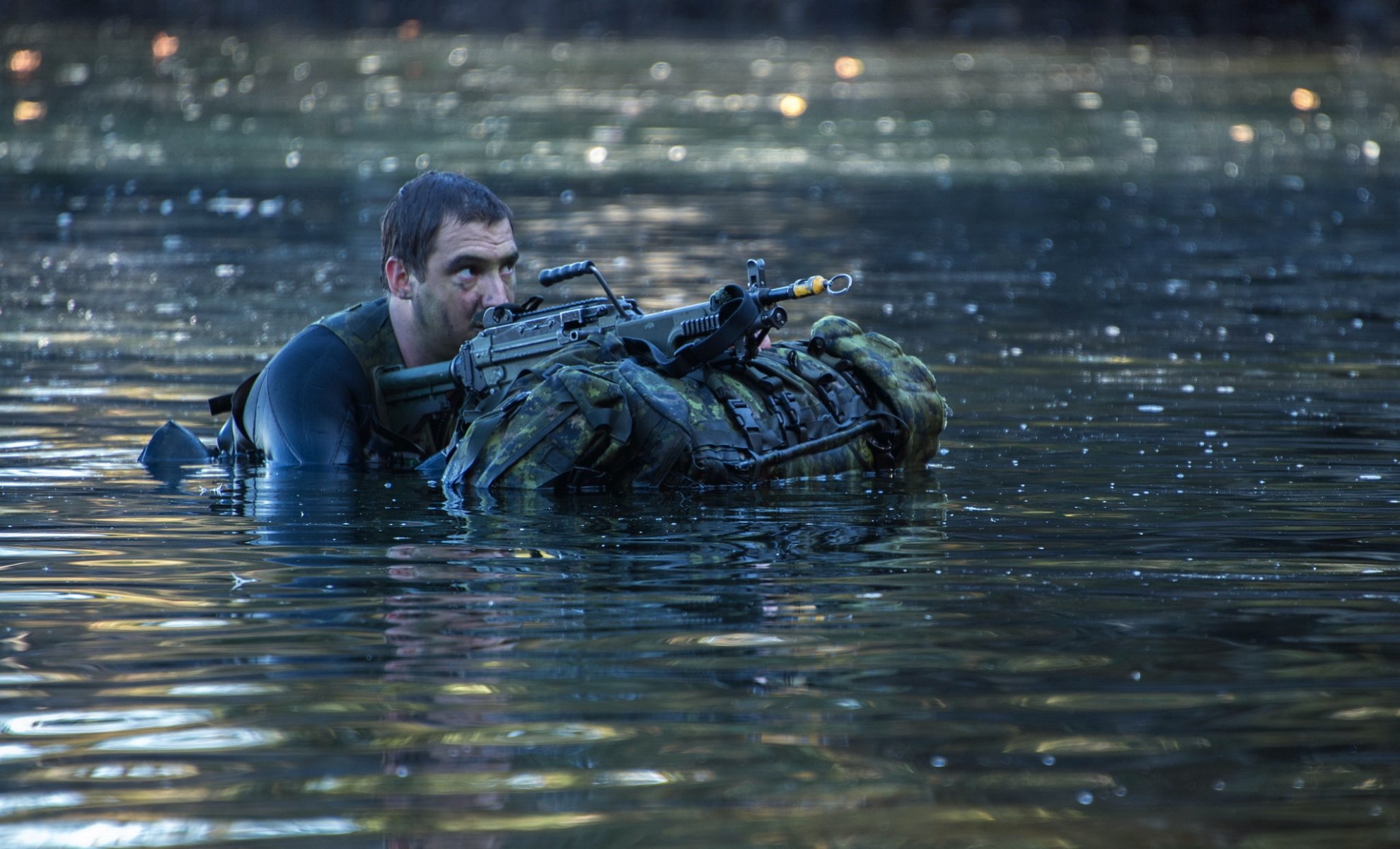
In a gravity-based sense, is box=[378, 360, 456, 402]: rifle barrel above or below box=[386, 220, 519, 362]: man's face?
below

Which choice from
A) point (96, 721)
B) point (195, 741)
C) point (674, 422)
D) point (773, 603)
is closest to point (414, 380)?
point (674, 422)

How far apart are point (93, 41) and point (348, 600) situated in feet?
219

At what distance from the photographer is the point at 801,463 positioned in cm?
849

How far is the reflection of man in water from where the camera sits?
8.51 m

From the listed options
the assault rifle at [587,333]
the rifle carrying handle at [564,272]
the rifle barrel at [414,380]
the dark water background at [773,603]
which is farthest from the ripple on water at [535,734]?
the rifle barrel at [414,380]

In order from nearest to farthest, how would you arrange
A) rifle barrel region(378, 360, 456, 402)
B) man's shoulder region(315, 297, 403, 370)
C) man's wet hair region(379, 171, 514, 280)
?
man's wet hair region(379, 171, 514, 280)
rifle barrel region(378, 360, 456, 402)
man's shoulder region(315, 297, 403, 370)

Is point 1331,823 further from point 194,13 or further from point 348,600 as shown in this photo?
point 194,13

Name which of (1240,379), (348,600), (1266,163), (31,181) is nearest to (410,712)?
(348,600)

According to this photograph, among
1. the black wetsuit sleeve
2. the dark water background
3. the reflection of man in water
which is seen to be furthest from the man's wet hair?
the dark water background

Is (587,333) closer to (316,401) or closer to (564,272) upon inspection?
(564,272)

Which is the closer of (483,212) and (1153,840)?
(1153,840)

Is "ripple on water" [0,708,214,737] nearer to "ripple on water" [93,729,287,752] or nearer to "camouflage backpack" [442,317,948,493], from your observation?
"ripple on water" [93,729,287,752]

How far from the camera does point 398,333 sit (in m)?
8.92

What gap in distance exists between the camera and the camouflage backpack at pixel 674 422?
313 inches
